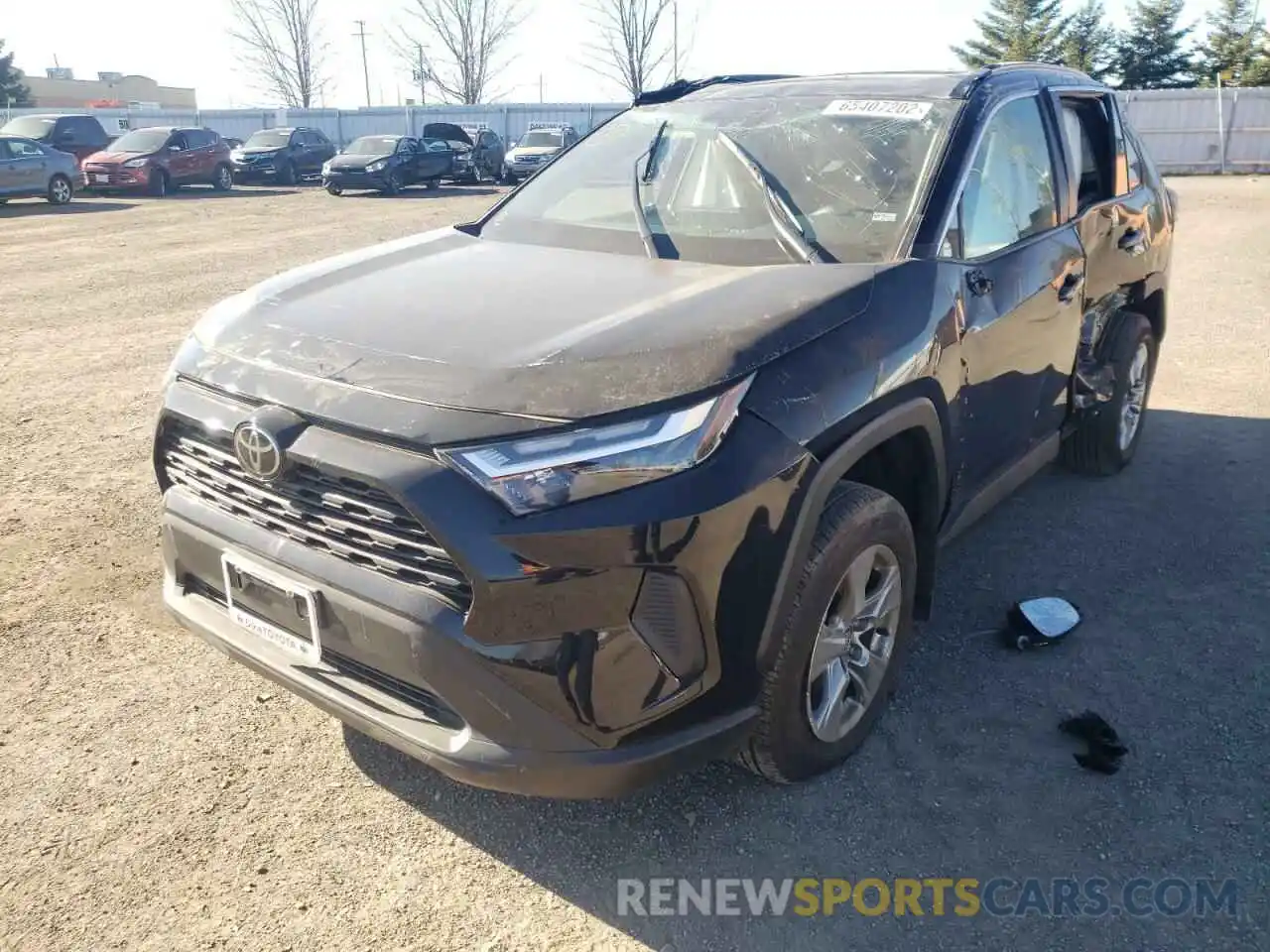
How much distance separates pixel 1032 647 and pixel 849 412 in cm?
162

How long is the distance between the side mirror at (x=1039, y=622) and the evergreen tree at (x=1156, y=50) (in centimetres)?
4447

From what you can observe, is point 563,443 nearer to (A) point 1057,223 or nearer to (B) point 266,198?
(A) point 1057,223

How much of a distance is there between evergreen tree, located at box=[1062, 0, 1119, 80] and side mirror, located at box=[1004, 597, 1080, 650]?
4498 centimetres

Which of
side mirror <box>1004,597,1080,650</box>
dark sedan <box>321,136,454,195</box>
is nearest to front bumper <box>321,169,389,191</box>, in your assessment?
dark sedan <box>321,136,454,195</box>

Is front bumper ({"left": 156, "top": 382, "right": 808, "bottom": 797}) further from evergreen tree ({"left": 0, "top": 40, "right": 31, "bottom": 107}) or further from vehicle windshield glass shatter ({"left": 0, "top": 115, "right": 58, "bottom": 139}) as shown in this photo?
evergreen tree ({"left": 0, "top": 40, "right": 31, "bottom": 107})

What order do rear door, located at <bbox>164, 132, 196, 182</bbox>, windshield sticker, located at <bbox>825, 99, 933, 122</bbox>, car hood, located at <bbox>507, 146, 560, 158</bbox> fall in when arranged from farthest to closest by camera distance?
car hood, located at <bbox>507, 146, 560, 158</bbox>, rear door, located at <bbox>164, 132, 196, 182</bbox>, windshield sticker, located at <bbox>825, 99, 933, 122</bbox>

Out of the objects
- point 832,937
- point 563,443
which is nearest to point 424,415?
point 563,443

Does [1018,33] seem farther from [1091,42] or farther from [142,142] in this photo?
[142,142]

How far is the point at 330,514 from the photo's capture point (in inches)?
92.7

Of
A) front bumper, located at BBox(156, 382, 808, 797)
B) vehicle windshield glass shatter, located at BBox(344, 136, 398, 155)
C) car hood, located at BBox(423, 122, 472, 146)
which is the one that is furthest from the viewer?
car hood, located at BBox(423, 122, 472, 146)

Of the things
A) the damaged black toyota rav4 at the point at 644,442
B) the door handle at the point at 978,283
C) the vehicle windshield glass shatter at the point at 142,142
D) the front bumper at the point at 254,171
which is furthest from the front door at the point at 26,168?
the door handle at the point at 978,283

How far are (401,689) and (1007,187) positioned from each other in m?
2.75

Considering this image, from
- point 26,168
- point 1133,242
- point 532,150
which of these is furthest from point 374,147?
point 1133,242

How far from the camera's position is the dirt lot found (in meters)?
2.47
